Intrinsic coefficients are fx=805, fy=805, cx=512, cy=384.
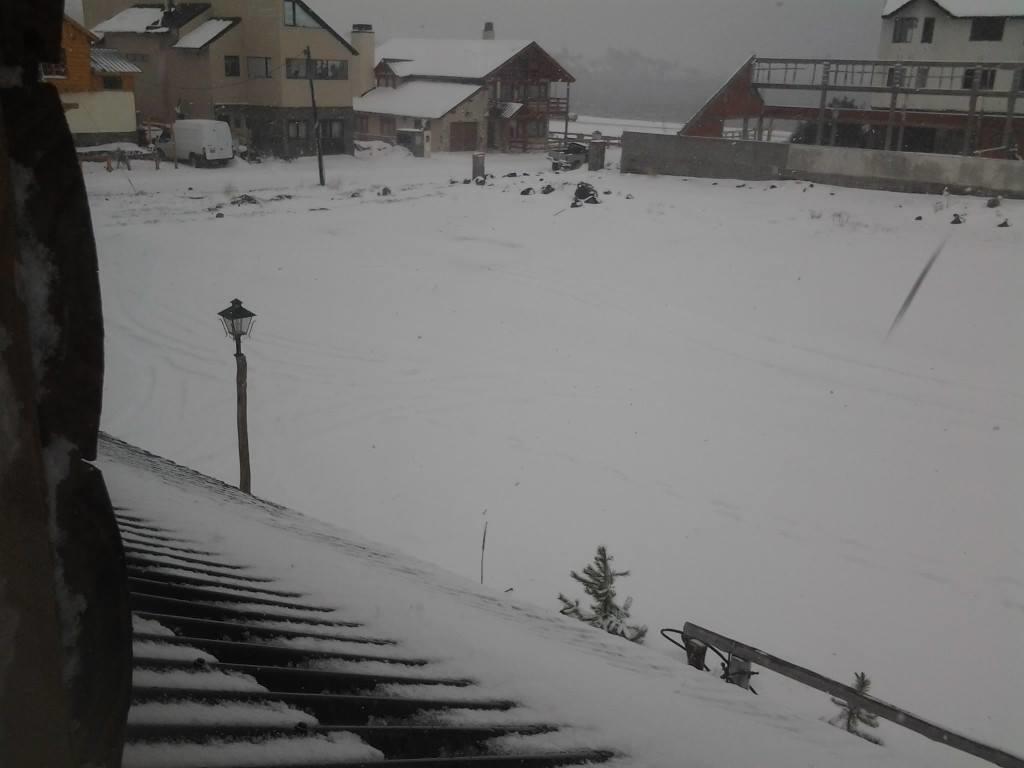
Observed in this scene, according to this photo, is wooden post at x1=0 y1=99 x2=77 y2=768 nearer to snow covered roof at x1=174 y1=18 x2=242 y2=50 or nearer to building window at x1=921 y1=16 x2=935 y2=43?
snow covered roof at x1=174 y1=18 x2=242 y2=50

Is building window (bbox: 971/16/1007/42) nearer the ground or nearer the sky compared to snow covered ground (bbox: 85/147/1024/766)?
nearer the sky

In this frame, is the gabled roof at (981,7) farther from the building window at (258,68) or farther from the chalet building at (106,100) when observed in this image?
the chalet building at (106,100)

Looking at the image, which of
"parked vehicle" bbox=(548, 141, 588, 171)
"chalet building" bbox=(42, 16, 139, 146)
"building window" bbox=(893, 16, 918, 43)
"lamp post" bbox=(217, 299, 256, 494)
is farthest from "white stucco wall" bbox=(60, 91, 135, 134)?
"building window" bbox=(893, 16, 918, 43)

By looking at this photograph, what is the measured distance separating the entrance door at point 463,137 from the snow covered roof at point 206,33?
32.5ft

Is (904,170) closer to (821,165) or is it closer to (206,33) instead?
(821,165)

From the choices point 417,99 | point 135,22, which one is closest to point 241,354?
point 135,22

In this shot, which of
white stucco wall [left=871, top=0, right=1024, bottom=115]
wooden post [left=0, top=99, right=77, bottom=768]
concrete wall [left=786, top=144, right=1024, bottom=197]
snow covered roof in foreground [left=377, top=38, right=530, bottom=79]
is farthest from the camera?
snow covered roof in foreground [left=377, top=38, right=530, bottom=79]

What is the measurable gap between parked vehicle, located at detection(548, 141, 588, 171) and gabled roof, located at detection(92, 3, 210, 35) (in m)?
12.4

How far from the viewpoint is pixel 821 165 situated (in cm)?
2069

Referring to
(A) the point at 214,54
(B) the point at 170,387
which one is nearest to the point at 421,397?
(B) the point at 170,387

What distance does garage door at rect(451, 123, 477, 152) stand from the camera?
109 feet

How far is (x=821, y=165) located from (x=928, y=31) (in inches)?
308

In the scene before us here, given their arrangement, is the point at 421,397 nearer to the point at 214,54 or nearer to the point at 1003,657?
the point at 1003,657

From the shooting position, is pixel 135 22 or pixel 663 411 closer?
pixel 663 411
